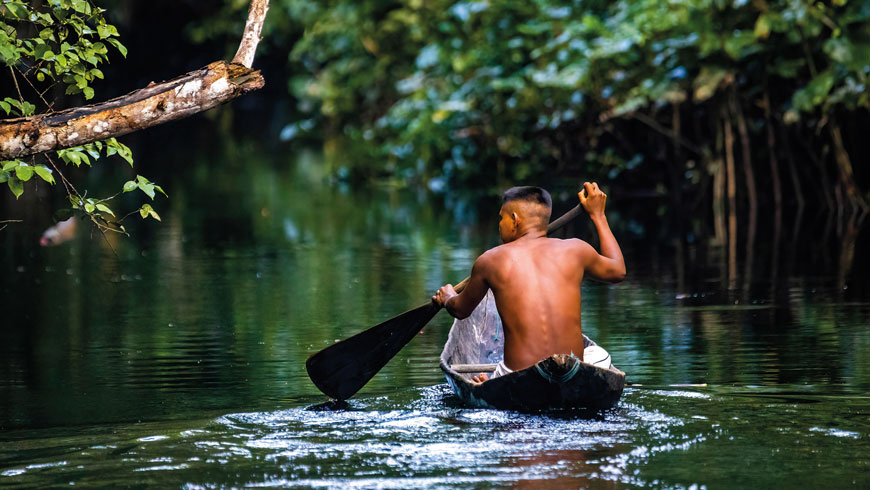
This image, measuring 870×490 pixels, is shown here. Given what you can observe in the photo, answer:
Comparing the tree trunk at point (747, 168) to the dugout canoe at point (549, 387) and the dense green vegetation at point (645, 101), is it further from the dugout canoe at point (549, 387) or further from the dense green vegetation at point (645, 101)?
the dugout canoe at point (549, 387)

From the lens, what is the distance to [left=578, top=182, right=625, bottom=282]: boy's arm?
22.6ft

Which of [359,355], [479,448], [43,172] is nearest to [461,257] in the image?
[359,355]

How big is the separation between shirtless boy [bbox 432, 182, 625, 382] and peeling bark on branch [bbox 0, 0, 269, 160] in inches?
55.6

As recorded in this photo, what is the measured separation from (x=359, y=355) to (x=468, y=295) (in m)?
0.91

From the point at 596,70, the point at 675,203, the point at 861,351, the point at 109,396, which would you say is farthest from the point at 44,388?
the point at 675,203

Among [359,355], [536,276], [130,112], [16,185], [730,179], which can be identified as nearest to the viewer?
[130,112]

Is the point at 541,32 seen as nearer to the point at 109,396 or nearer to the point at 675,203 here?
the point at 675,203

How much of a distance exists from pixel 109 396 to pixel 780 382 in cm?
361

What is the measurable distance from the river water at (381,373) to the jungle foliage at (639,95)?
2.20 meters

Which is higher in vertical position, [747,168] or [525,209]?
[747,168]

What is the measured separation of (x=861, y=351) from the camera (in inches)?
344

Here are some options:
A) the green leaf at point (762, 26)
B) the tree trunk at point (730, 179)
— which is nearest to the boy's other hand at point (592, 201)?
the tree trunk at point (730, 179)

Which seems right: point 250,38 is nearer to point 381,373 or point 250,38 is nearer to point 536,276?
point 536,276

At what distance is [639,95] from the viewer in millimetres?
18875
